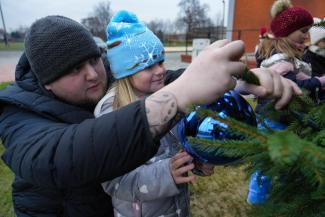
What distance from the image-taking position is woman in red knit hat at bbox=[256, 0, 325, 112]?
8.68ft

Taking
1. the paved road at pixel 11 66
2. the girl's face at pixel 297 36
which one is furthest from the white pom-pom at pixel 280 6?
the paved road at pixel 11 66

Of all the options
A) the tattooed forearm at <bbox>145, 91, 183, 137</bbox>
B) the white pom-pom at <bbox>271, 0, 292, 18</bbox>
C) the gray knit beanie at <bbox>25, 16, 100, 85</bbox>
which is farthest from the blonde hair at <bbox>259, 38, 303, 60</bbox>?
the tattooed forearm at <bbox>145, 91, 183, 137</bbox>

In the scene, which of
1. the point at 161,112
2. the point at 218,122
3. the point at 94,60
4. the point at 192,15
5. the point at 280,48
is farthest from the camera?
the point at 192,15

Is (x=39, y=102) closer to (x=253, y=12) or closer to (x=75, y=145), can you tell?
(x=75, y=145)

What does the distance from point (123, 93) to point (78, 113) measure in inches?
10.8

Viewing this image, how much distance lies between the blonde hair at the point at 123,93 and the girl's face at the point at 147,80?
33 mm

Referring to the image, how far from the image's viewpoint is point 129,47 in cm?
160

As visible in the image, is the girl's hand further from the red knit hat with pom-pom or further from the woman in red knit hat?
the red knit hat with pom-pom

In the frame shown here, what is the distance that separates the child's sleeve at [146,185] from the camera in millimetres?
1286

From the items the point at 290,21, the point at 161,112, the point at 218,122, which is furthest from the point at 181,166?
the point at 290,21

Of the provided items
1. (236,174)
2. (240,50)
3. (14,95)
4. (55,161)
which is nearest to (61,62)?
(14,95)

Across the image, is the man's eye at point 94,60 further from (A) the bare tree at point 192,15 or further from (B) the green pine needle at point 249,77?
(A) the bare tree at point 192,15

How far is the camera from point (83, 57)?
4.19ft

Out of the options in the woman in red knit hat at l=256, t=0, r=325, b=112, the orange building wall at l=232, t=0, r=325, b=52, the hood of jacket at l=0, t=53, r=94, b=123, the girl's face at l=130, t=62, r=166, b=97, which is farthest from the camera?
the orange building wall at l=232, t=0, r=325, b=52
